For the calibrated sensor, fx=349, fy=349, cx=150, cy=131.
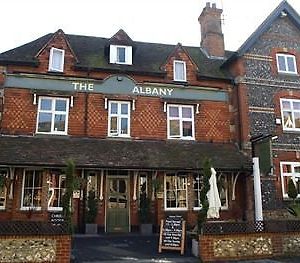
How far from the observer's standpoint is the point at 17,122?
1603 cm

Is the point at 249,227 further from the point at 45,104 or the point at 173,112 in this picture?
the point at 45,104

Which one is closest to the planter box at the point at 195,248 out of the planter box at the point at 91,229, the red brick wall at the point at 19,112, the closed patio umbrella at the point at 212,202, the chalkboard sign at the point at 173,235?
the chalkboard sign at the point at 173,235

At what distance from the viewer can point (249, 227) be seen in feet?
37.1

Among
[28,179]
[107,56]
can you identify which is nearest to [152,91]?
[107,56]

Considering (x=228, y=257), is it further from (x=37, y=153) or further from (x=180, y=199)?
(x=37, y=153)

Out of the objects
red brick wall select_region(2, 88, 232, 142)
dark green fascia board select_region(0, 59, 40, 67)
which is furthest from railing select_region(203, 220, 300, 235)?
dark green fascia board select_region(0, 59, 40, 67)

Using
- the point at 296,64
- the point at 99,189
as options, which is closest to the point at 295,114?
the point at 296,64

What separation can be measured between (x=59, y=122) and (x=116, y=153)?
3.26 meters

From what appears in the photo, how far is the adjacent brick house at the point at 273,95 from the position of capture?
1695 centimetres

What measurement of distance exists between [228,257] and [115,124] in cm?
859

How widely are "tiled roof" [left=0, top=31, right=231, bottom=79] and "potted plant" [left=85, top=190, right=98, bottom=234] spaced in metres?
6.53

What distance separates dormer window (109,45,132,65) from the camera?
720 inches

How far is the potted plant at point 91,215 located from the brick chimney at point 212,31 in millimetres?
11923

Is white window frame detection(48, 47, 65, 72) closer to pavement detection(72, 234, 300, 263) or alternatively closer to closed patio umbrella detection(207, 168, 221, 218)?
A: pavement detection(72, 234, 300, 263)
